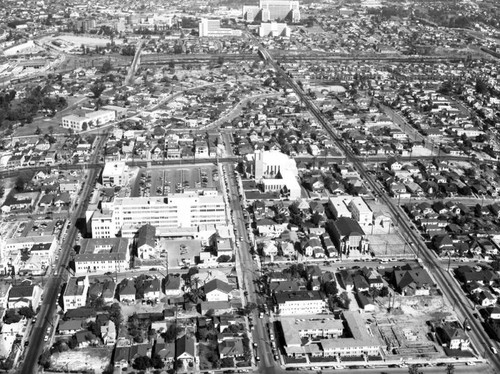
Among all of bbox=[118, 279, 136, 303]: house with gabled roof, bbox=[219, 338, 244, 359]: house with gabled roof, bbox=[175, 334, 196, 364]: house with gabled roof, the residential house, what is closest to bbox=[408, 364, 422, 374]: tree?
bbox=[219, 338, 244, 359]: house with gabled roof

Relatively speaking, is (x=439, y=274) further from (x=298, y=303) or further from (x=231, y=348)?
(x=231, y=348)

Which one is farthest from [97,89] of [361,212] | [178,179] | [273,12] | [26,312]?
[273,12]

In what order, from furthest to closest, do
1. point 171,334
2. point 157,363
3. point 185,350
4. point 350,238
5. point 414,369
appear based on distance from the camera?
point 350,238
point 171,334
point 185,350
point 157,363
point 414,369

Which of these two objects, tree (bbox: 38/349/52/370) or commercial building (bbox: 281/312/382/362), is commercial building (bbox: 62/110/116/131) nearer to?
tree (bbox: 38/349/52/370)

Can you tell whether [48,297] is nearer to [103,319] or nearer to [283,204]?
[103,319]

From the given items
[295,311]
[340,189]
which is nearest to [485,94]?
[340,189]

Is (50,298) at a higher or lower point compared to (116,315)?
lower

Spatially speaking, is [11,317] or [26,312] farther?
[26,312]

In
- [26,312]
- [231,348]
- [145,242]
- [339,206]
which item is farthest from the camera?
[339,206]
